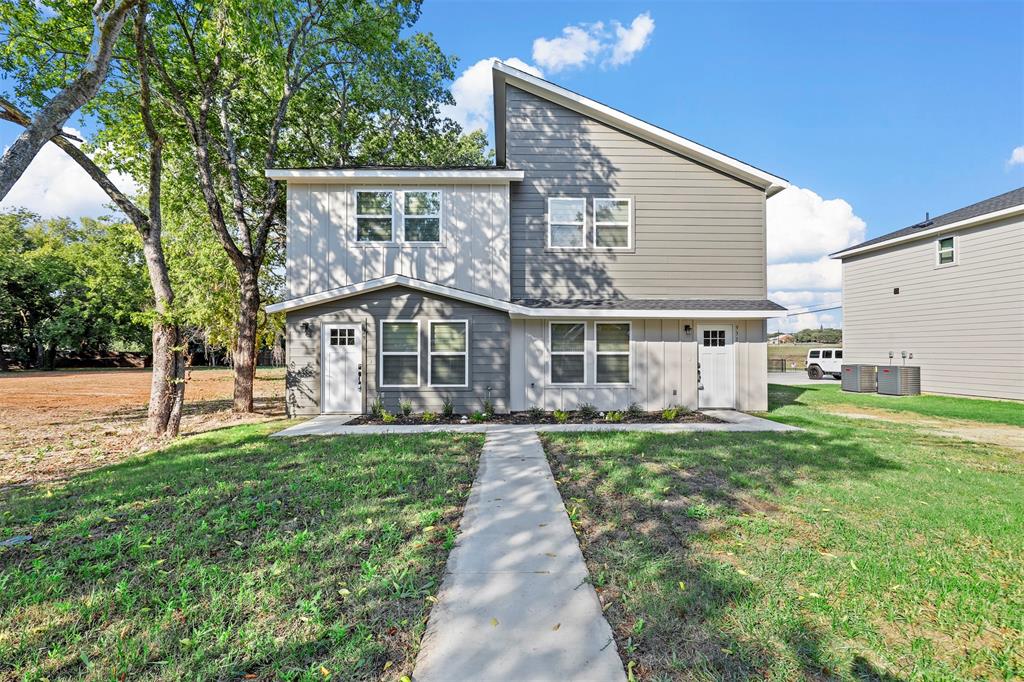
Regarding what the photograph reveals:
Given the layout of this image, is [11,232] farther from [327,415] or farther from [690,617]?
[690,617]

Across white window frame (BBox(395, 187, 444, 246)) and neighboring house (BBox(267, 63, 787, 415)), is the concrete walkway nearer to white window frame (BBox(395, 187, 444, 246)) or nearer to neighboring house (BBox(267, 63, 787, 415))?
neighboring house (BBox(267, 63, 787, 415))

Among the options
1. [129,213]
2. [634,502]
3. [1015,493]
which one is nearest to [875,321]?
[1015,493]

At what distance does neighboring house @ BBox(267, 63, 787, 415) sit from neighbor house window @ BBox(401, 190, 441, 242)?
3cm

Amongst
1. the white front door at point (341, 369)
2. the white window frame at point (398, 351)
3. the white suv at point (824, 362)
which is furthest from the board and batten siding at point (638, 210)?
the white suv at point (824, 362)

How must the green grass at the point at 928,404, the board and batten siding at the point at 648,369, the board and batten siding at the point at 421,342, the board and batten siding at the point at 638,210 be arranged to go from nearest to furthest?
1. the board and batten siding at the point at 421,342
2. the green grass at the point at 928,404
3. the board and batten siding at the point at 648,369
4. the board and batten siding at the point at 638,210

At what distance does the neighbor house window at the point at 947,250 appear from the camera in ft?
45.0

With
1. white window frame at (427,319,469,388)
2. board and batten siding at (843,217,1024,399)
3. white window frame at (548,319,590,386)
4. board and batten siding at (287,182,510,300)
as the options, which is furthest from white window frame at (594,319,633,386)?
board and batten siding at (843,217,1024,399)

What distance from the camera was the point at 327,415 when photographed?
32.0 feet

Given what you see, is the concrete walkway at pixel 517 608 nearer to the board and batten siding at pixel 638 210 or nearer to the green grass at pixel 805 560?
the green grass at pixel 805 560

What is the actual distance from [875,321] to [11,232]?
2016 inches

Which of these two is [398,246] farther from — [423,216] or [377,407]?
[377,407]

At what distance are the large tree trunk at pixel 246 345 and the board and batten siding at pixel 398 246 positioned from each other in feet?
4.62

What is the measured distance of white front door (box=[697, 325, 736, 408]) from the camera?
10375 mm

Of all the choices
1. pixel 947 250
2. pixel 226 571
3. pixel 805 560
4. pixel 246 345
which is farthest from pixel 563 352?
pixel 947 250
